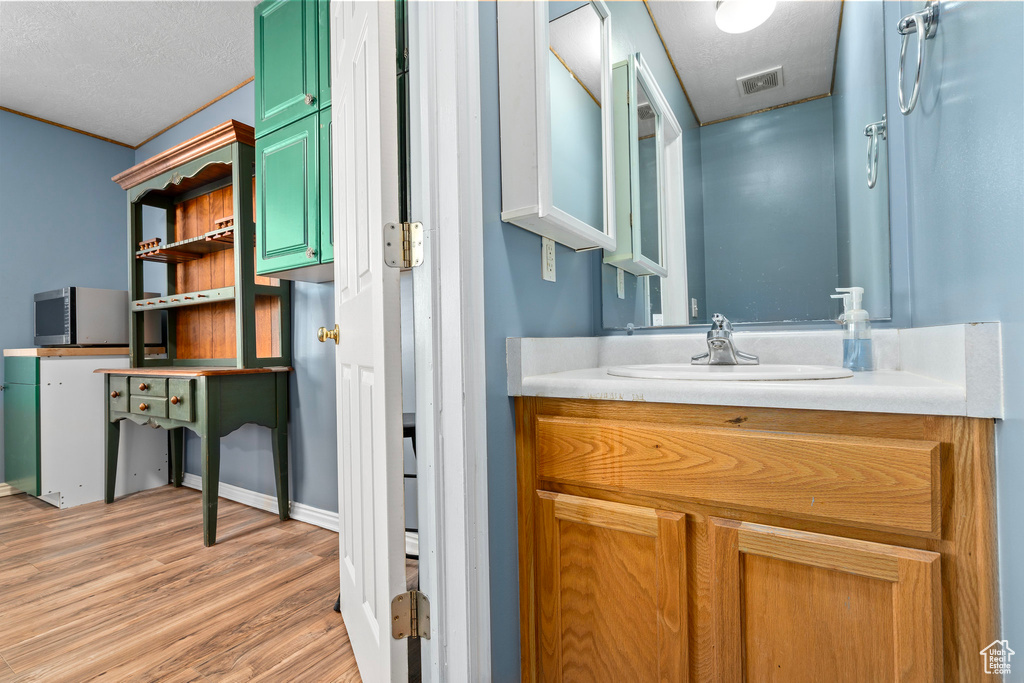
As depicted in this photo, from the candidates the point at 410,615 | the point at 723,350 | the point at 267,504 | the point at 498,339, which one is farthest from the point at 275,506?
the point at 723,350

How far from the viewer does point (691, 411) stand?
862 mm

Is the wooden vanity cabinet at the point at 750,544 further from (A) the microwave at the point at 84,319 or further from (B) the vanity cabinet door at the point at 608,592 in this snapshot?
(A) the microwave at the point at 84,319

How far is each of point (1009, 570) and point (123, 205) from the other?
15.3 ft

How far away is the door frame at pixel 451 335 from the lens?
902 millimetres

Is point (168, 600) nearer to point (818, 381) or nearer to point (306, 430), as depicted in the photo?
point (306, 430)

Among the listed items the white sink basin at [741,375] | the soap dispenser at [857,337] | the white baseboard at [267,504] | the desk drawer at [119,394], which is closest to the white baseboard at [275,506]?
the white baseboard at [267,504]

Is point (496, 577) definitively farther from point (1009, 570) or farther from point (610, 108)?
point (610, 108)

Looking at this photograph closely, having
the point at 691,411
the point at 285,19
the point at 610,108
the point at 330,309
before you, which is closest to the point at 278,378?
the point at 330,309

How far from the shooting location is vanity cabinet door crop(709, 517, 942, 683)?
689 millimetres

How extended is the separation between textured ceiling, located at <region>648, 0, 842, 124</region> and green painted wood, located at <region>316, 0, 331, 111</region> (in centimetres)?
123

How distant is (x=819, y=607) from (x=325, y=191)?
6.42 feet

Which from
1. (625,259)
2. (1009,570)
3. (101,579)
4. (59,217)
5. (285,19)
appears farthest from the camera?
(59,217)

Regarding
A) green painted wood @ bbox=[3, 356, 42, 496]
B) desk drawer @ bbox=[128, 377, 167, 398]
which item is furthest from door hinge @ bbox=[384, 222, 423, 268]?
green painted wood @ bbox=[3, 356, 42, 496]

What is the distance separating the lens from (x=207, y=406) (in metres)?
2.07
